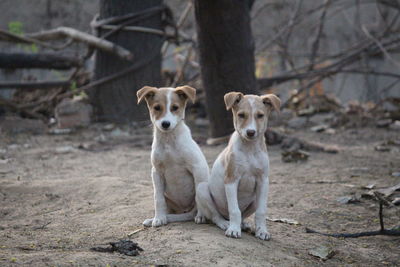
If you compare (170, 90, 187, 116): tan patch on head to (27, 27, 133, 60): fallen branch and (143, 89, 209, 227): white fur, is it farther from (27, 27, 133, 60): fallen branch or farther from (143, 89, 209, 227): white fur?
(27, 27, 133, 60): fallen branch

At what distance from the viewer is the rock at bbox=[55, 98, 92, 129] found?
377 inches

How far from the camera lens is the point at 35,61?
10047 mm

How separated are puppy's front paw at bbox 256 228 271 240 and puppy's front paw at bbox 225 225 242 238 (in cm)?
18

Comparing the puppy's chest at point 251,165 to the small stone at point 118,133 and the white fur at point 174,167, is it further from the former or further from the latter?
the small stone at point 118,133

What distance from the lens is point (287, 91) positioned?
15.6 m

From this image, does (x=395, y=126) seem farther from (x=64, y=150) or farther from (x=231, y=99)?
(x=231, y=99)

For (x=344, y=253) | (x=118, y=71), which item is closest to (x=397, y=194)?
(x=344, y=253)

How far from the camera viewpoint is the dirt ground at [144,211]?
3.29 meters

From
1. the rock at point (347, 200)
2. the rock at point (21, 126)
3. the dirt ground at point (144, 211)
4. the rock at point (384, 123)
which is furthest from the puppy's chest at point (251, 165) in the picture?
the rock at point (384, 123)

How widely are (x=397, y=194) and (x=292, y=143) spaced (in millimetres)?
2805

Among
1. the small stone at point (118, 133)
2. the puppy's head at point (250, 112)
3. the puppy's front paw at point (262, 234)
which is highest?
the puppy's head at point (250, 112)

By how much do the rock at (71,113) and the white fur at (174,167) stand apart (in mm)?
5801

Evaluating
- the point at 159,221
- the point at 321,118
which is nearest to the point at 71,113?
the point at 321,118

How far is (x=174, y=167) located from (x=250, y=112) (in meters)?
0.87
